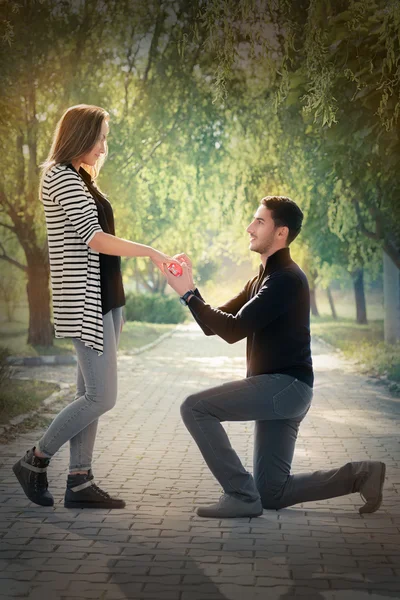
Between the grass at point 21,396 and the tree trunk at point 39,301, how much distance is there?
874 centimetres

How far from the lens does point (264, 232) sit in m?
6.03

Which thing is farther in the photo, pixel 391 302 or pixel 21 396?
pixel 391 302

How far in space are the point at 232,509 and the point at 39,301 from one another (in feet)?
59.8

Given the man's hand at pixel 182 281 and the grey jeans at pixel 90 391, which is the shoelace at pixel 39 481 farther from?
the man's hand at pixel 182 281

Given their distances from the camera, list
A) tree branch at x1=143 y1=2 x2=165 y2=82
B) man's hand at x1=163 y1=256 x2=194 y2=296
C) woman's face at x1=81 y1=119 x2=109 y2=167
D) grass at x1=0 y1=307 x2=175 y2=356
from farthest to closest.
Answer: grass at x1=0 y1=307 x2=175 y2=356 < tree branch at x1=143 y1=2 x2=165 y2=82 < woman's face at x1=81 y1=119 x2=109 y2=167 < man's hand at x1=163 y1=256 x2=194 y2=296

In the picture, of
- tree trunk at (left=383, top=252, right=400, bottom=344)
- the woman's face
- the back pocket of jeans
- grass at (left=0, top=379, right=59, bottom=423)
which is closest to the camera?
the back pocket of jeans

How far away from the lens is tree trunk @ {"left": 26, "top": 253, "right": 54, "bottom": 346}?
23.1 metres

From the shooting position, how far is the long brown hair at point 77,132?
229 inches

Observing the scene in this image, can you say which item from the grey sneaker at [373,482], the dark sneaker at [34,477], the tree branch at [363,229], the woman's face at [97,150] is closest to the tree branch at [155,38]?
the tree branch at [363,229]

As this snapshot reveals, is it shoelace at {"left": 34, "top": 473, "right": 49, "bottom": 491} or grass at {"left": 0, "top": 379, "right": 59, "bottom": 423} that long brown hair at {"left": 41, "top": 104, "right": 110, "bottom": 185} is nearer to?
shoelace at {"left": 34, "top": 473, "right": 49, "bottom": 491}

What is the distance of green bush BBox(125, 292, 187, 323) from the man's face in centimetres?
3657

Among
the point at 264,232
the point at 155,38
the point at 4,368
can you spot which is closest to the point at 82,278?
the point at 264,232

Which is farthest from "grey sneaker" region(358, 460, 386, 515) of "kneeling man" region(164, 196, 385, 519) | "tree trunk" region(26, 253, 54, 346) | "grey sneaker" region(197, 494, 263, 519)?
"tree trunk" region(26, 253, 54, 346)

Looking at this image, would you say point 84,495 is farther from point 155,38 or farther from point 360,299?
point 360,299
